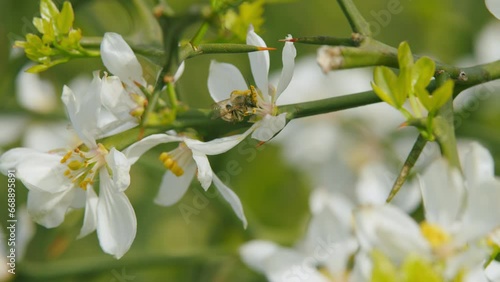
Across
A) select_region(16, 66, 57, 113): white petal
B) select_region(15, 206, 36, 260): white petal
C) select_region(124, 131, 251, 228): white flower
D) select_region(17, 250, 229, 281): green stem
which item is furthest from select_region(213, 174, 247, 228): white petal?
select_region(16, 66, 57, 113): white petal

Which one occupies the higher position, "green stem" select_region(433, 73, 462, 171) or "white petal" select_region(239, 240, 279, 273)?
"green stem" select_region(433, 73, 462, 171)

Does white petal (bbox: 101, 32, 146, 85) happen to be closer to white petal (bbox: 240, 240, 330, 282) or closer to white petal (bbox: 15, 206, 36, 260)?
white petal (bbox: 240, 240, 330, 282)

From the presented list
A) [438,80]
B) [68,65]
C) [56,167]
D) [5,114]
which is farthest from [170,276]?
[438,80]

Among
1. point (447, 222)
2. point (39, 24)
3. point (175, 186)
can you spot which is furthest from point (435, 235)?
point (39, 24)

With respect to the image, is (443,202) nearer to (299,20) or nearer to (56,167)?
(56,167)

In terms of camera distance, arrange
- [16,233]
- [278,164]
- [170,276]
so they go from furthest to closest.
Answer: [278,164]
[170,276]
[16,233]

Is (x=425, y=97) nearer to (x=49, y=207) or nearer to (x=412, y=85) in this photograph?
(x=412, y=85)

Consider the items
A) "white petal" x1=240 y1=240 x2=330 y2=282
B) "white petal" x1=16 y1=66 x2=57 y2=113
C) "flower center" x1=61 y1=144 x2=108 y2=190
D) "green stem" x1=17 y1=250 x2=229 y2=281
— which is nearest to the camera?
"flower center" x1=61 y1=144 x2=108 y2=190
